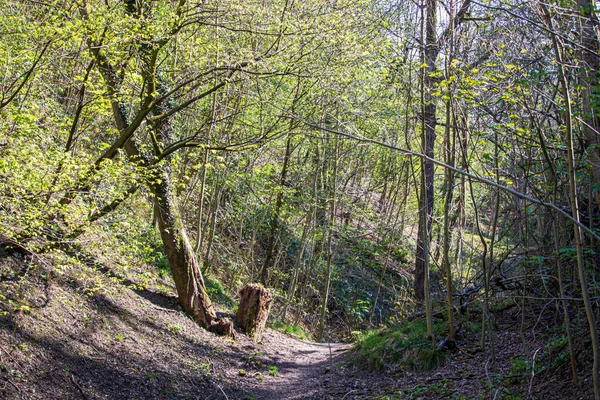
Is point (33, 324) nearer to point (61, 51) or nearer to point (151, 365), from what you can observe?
point (151, 365)

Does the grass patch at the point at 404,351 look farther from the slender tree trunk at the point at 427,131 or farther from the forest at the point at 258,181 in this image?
the slender tree trunk at the point at 427,131

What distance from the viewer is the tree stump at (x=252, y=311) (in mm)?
9561

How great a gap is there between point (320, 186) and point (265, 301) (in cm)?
461

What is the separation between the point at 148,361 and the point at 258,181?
561 cm

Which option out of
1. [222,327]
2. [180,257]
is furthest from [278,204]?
[180,257]

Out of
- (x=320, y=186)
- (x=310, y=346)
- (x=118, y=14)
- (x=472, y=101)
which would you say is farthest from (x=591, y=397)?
(x=320, y=186)

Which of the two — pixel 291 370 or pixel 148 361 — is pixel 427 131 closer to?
pixel 291 370

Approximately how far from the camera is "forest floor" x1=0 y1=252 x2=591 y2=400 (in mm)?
5168

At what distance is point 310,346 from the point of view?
11234 millimetres

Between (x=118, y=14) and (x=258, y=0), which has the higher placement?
(x=258, y=0)

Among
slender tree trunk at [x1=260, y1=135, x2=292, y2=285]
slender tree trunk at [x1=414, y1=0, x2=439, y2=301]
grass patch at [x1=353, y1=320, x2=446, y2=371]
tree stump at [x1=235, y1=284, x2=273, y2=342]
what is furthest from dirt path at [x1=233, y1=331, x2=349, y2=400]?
slender tree trunk at [x1=260, y1=135, x2=292, y2=285]

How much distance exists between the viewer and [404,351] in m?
7.25

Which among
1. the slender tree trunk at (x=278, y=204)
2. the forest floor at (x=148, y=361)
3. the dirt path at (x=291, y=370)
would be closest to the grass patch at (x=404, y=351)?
the forest floor at (x=148, y=361)

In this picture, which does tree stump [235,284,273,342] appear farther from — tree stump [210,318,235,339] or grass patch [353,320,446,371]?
grass patch [353,320,446,371]
